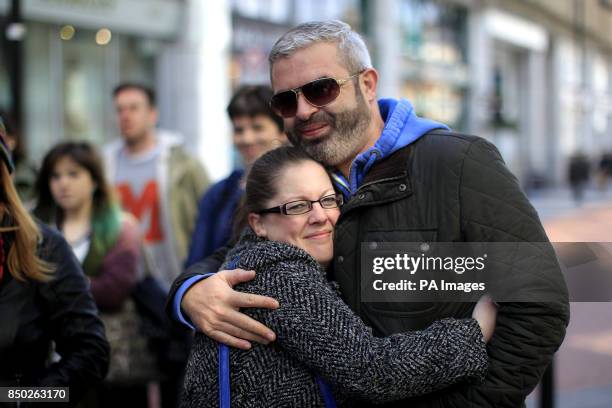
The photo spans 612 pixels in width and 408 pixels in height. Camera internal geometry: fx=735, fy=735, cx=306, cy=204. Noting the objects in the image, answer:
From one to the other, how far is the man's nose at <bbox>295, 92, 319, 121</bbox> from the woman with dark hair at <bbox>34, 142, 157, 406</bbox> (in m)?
2.01

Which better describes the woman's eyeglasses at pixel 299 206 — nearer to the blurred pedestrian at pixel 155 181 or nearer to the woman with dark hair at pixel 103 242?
the woman with dark hair at pixel 103 242

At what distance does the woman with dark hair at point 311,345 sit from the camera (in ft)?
5.38

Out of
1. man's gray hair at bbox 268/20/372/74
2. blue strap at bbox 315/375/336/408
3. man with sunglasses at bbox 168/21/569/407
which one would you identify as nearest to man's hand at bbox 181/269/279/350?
man with sunglasses at bbox 168/21/569/407

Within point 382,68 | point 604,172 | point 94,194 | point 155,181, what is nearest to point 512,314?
point 94,194

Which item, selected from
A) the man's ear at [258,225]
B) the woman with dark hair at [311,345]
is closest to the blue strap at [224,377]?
the woman with dark hair at [311,345]

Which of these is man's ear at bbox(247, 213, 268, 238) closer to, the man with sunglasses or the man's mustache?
the man with sunglasses

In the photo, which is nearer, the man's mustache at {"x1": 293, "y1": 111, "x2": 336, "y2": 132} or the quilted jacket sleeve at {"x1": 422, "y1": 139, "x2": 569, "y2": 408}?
the quilted jacket sleeve at {"x1": 422, "y1": 139, "x2": 569, "y2": 408}

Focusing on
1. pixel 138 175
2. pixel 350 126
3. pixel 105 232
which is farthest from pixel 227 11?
pixel 350 126

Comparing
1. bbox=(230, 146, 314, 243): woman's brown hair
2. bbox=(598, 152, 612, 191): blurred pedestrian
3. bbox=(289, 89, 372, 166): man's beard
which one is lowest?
bbox=(598, 152, 612, 191): blurred pedestrian

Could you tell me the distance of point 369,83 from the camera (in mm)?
2068

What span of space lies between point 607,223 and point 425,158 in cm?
46

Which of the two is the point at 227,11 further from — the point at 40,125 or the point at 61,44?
the point at 40,125

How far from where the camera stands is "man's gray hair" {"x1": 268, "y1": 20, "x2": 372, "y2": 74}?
6.39ft

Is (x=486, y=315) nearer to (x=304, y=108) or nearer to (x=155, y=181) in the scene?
(x=304, y=108)
